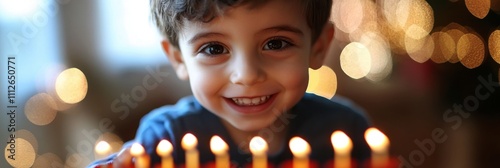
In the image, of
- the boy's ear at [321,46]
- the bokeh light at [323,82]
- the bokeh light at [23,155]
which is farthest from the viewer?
the bokeh light at [323,82]

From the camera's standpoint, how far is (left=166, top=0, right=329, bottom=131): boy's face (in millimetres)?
727

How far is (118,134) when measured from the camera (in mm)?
1142

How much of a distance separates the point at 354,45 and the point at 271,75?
26.2 inches

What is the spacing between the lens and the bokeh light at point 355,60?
1.38m

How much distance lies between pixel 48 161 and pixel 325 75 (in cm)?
59

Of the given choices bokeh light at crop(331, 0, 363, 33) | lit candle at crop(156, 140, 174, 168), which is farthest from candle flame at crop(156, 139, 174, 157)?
bokeh light at crop(331, 0, 363, 33)

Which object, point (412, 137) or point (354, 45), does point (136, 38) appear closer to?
point (354, 45)

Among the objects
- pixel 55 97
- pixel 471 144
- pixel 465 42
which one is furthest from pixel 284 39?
pixel 471 144

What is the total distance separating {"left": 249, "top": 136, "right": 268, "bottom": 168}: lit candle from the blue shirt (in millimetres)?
24

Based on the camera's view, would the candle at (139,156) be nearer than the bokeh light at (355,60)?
Yes

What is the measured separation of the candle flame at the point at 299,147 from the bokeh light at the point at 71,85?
463mm

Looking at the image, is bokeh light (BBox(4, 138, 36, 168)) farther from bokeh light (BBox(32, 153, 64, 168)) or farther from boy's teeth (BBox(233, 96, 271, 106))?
boy's teeth (BBox(233, 96, 271, 106))

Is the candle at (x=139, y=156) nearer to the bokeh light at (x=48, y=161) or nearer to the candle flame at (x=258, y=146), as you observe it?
the candle flame at (x=258, y=146)

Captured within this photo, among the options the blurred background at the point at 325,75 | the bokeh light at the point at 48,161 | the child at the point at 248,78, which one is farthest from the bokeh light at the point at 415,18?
the bokeh light at the point at 48,161
